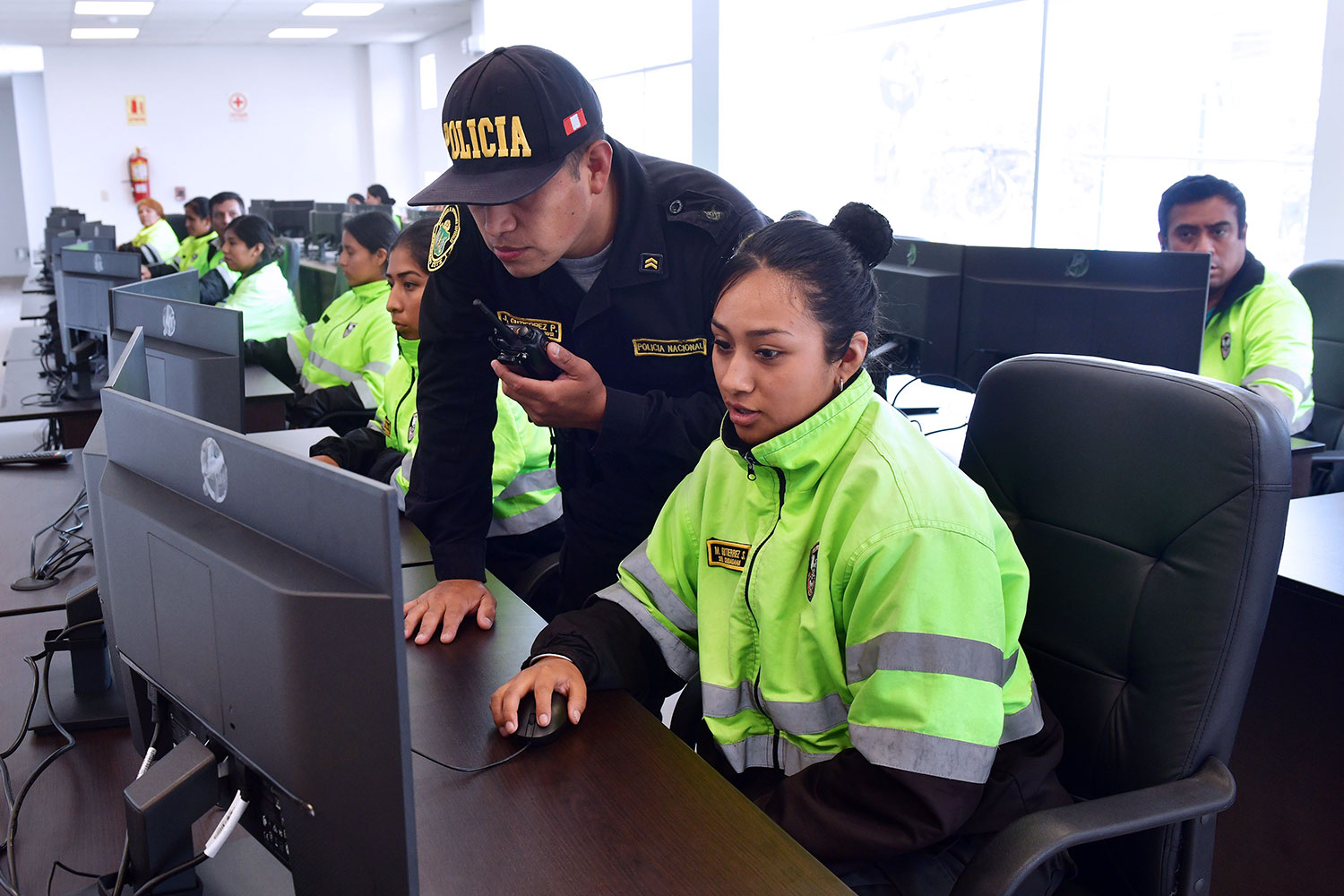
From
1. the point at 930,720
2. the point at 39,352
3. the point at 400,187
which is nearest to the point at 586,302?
the point at 930,720

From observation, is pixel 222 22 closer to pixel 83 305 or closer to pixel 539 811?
pixel 83 305

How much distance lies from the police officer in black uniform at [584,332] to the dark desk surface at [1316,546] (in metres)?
0.83

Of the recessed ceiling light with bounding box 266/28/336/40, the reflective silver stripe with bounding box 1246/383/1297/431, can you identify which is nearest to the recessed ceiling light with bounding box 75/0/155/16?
the recessed ceiling light with bounding box 266/28/336/40

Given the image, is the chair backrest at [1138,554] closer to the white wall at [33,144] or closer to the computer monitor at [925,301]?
the computer monitor at [925,301]

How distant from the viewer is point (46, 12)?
966 cm

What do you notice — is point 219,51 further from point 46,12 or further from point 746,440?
point 746,440

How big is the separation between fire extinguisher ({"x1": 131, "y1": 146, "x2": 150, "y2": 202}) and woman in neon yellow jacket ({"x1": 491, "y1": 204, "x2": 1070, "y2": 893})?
13.3m

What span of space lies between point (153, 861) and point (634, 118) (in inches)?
348

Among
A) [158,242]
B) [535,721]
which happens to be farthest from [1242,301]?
[158,242]

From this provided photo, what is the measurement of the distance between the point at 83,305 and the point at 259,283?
71.8 inches

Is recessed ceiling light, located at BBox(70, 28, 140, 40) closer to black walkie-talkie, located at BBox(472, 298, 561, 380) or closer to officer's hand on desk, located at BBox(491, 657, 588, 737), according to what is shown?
black walkie-talkie, located at BBox(472, 298, 561, 380)

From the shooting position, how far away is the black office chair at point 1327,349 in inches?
112

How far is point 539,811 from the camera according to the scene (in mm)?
940

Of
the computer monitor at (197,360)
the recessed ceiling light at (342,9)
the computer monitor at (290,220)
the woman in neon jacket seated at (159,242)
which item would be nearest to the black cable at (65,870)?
the computer monitor at (197,360)
